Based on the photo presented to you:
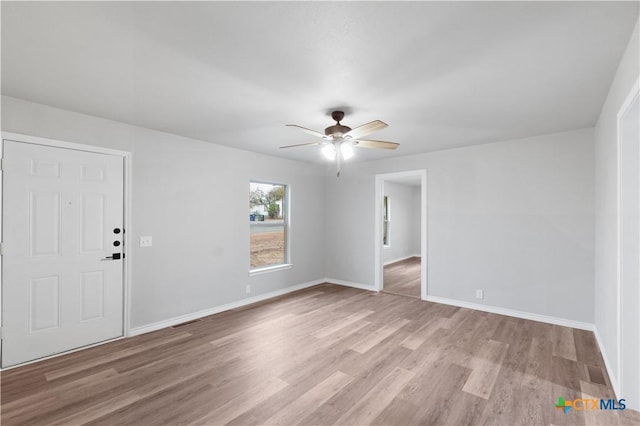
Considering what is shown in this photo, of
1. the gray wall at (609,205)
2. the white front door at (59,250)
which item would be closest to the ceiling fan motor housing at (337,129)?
the gray wall at (609,205)

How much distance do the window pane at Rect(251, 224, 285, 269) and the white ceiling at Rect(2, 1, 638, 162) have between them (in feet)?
7.35

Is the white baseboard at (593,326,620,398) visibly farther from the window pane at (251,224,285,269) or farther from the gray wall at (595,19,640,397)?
the window pane at (251,224,285,269)

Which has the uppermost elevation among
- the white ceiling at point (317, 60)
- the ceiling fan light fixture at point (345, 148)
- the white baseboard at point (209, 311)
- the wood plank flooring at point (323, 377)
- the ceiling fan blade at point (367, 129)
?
the white ceiling at point (317, 60)

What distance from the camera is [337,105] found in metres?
2.88

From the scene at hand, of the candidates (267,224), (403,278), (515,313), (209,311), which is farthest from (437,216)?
(209,311)

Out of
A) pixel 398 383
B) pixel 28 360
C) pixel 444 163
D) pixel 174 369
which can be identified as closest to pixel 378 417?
pixel 398 383

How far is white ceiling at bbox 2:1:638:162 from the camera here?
1611mm

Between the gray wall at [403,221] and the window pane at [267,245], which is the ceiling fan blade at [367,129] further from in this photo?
the gray wall at [403,221]

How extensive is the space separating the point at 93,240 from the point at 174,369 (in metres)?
1.70

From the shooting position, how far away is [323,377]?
2570mm

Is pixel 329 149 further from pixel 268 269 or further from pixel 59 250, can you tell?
pixel 59 250

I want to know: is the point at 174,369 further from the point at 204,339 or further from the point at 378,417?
the point at 378,417

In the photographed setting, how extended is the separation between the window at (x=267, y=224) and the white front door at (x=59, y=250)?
78.3 inches

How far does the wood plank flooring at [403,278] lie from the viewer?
→ 554 centimetres
